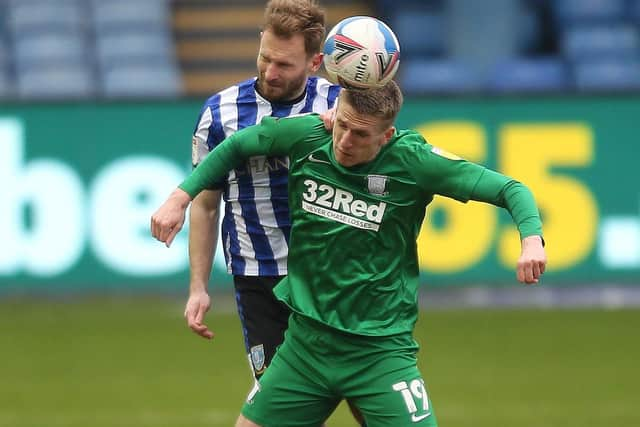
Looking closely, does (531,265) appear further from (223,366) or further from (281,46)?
(223,366)

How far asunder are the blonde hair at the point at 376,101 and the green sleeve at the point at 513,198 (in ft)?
1.30

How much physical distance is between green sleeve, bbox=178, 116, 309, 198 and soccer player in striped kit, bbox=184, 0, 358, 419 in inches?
13.4

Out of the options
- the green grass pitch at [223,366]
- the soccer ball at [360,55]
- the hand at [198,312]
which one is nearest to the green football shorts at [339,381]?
the hand at [198,312]

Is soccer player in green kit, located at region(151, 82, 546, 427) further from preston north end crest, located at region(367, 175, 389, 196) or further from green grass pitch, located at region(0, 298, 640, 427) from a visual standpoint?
green grass pitch, located at region(0, 298, 640, 427)

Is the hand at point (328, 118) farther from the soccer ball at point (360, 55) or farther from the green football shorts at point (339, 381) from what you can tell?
the green football shorts at point (339, 381)

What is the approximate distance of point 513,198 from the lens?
524 centimetres

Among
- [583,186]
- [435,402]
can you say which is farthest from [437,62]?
[435,402]

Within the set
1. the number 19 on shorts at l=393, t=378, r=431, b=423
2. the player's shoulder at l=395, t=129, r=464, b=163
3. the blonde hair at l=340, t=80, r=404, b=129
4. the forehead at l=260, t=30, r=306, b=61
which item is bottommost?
the number 19 on shorts at l=393, t=378, r=431, b=423

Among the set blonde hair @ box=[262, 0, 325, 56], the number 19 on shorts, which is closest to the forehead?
Result: blonde hair @ box=[262, 0, 325, 56]

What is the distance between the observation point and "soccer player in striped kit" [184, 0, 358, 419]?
6039mm

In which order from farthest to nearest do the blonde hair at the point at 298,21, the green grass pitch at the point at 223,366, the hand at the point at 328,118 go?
the green grass pitch at the point at 223,366 → the blonde hair at the point at 298,21 → the hand at the point at 328,118

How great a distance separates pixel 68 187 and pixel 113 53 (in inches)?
191

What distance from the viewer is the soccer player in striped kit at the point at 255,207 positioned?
604cm

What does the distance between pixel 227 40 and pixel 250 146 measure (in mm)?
12321
